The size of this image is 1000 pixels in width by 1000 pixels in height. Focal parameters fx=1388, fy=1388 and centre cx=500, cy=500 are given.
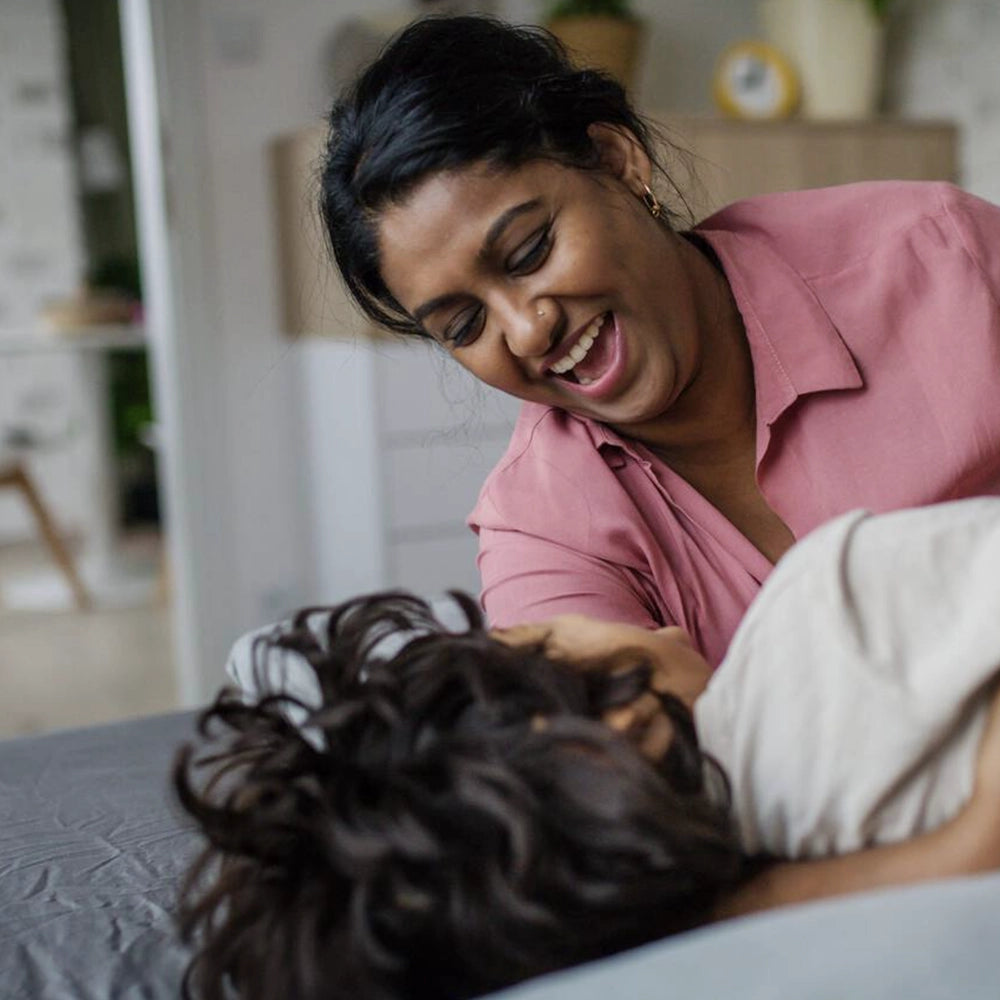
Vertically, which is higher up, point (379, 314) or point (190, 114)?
point (190, 114)

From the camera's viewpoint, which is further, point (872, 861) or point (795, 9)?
point (795, 9)

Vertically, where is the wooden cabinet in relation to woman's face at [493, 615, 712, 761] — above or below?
above

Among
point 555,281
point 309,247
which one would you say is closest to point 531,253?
point 555,281

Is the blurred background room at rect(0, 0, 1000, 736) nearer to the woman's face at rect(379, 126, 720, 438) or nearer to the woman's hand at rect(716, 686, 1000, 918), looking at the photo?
the woman's face at rect(379, 126, 720, 438)

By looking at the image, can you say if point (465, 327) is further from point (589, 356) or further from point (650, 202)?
point (650, 202)

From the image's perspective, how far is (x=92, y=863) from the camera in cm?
123

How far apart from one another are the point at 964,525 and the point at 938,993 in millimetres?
321

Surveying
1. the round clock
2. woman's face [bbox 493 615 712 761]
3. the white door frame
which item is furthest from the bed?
the round clock

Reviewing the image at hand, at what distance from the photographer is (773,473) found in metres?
1.30

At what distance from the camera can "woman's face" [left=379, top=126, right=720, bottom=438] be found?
1.15m

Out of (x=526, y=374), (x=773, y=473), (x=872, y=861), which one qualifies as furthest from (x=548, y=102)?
(x=872, y=861)

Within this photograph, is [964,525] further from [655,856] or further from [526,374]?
[526,374]

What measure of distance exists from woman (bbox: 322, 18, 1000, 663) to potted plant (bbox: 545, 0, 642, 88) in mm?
2118

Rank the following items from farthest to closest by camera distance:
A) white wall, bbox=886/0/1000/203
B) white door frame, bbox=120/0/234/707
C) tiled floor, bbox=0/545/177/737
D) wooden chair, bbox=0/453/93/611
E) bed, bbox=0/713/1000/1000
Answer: wooden chair, bbox=0/453/93/611 → white wall, bbox=886/0/1000/203 → tiled floor, bbox=0/545/177/737 → white door frame, bbox=120/0/234/707 → bed, bbox=0/713/1000/1000
